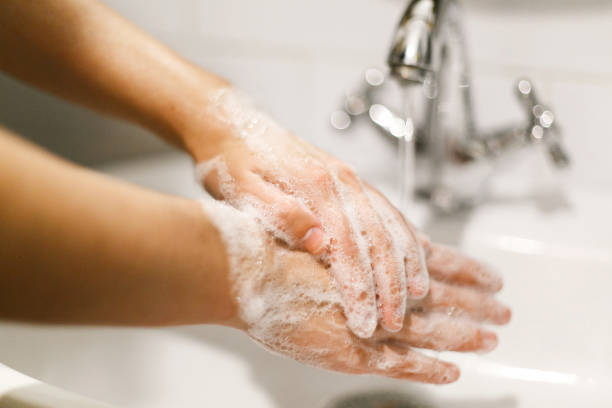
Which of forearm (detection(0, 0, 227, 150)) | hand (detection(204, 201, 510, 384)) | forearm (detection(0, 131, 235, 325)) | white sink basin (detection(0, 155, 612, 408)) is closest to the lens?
forearm (detection(0, 131, 235, 325))

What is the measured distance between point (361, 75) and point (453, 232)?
28 cm

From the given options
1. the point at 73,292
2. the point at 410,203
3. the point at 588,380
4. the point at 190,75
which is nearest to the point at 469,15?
the point at 410,203

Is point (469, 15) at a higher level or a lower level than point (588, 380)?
higher

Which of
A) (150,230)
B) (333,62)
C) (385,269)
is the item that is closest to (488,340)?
(385,269)

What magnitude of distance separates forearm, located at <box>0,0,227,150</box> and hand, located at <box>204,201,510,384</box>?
167 mm

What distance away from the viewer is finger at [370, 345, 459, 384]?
1.60ft

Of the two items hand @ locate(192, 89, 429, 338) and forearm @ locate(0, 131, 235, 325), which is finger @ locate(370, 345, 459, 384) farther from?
forearm @ locate(0, 131, 235, 325)

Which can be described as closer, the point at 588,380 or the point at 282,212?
the point at 282,212

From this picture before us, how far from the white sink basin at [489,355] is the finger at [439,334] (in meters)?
0.20

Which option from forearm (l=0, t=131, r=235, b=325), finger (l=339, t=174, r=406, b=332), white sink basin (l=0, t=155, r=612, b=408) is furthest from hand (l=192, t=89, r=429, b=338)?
white sink basin (l=0, t=155, r=612, b=408)

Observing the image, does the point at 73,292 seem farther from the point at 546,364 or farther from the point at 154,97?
the point at 546,364

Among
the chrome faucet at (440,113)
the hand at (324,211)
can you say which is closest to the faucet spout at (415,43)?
the chrome faucet at (440,113)

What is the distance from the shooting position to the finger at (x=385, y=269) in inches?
18.5

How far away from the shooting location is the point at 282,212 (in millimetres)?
479
